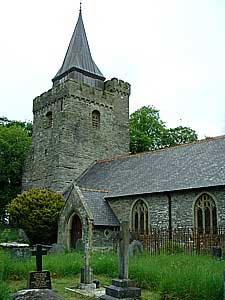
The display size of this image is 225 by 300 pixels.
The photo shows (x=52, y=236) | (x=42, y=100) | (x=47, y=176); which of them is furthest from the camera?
(x=42, y=100)

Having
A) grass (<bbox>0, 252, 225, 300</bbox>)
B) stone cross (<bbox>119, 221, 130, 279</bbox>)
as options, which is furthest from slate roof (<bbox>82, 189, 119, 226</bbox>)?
stone cross (<bbox>119, 221, 130, 279</bbox>)

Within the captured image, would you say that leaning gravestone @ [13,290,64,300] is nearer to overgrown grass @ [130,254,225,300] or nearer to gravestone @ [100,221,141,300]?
gravestone @ [100,221,141,300]

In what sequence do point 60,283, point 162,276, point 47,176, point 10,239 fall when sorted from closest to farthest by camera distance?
point 162,276
point 60,283
point 10,239
point 47,176

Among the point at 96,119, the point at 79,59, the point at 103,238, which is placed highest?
the point at 79,59

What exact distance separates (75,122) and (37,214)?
8.63 metres

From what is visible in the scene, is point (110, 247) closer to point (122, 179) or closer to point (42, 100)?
point (122, 179)

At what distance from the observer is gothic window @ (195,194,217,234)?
2023 centimetres

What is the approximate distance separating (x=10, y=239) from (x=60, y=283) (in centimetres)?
1573

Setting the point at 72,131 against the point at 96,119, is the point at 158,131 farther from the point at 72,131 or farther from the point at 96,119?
the point at 72,131

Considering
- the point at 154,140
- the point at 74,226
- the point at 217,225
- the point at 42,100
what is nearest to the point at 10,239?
the point at 74,226

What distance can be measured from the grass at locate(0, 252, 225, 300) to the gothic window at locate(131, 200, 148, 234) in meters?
7.31

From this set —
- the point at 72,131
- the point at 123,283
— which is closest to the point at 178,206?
the point at 72,131

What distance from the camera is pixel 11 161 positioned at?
34906 millimetres

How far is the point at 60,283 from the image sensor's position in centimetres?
1256
